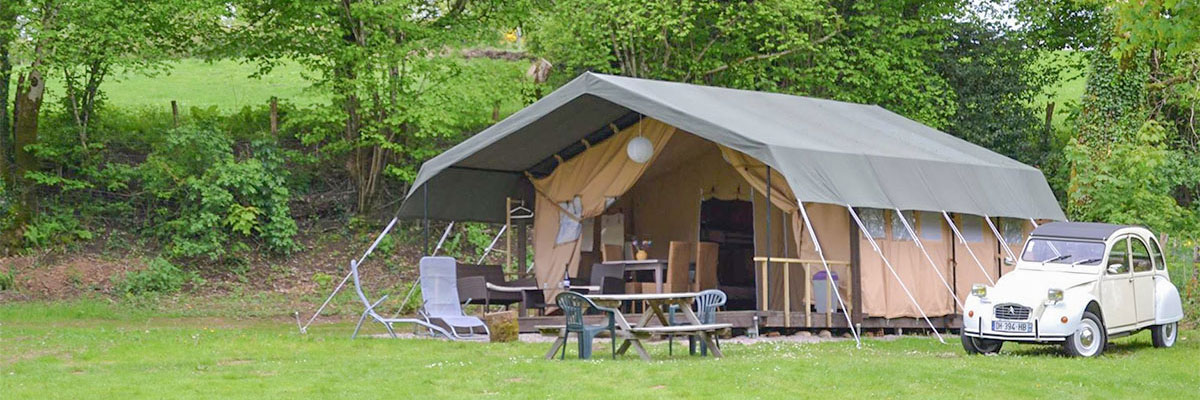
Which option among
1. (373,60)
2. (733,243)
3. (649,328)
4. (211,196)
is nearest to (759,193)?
(733,243)

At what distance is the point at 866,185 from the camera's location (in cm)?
1255

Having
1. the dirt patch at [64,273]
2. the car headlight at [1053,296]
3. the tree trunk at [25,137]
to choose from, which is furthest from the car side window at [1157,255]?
the tree trunk at [25,137]

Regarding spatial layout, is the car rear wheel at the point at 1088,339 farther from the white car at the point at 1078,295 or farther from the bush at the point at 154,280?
the bush at the point at 154,280

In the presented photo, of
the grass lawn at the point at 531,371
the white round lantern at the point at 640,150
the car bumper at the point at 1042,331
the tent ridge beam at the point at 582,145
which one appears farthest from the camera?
the tent ridge beam at the point at 582,145

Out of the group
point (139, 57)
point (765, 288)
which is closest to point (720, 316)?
point (765, 288)

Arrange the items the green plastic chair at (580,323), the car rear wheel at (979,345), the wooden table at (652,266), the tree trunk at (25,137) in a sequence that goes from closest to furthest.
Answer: the green plastic chair at (580,323) < the car rear wheel at (979,345) < the wooden table at (652,266) < the tree trunk at (25,137)

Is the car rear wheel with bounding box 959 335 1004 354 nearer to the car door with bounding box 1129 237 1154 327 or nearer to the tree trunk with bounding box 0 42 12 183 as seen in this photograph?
the car door with bounding box 1129 237 1154 327

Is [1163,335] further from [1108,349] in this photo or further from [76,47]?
[76,47]

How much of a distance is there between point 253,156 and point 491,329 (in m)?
9.81

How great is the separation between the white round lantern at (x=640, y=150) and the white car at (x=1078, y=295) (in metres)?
4.11

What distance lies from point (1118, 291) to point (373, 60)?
12276mm

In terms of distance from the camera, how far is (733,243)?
1564 cm

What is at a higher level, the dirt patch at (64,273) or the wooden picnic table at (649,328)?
the dirt patch at (64,273)

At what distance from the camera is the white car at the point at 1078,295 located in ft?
34.5
